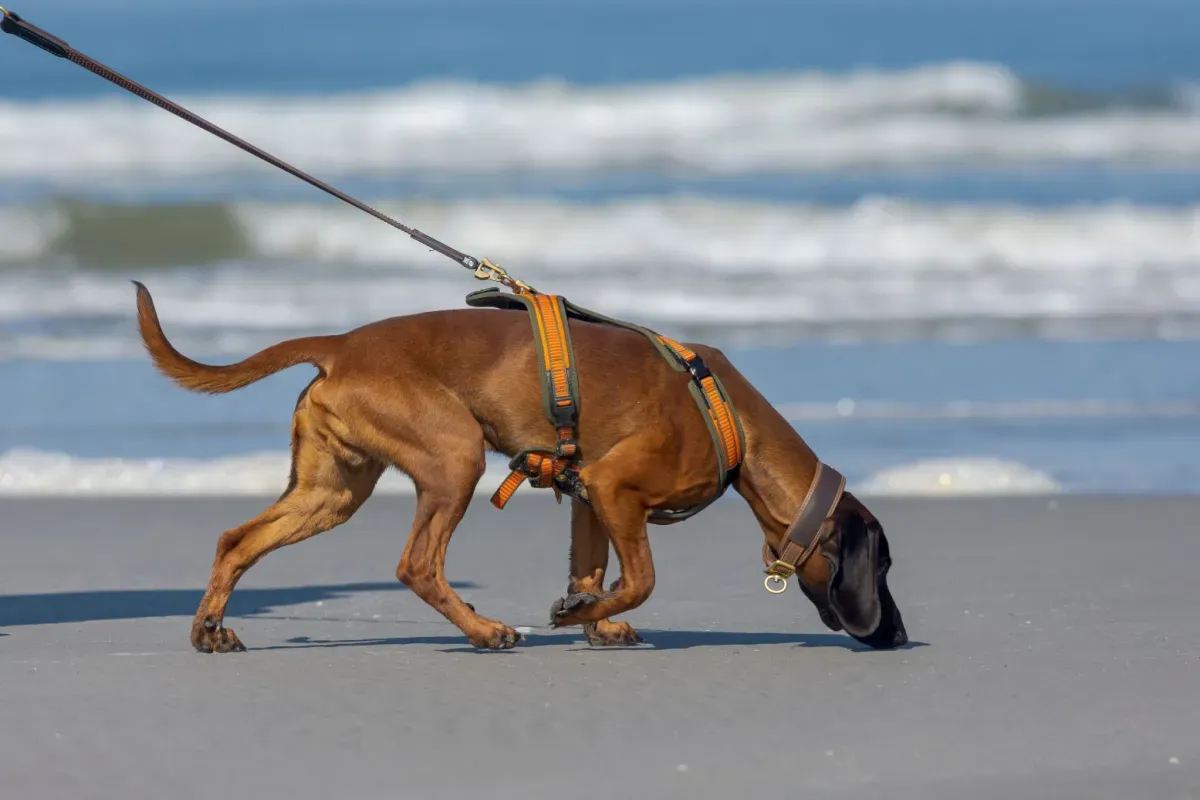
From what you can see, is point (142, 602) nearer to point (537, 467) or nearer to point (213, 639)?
point (213, 639)

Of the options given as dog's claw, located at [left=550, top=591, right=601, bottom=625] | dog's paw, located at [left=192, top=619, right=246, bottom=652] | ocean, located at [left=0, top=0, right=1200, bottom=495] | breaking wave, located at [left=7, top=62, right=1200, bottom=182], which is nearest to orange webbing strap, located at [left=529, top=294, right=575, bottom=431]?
dog's claw, located at [left=550, top=591, right=601, bottom=625]

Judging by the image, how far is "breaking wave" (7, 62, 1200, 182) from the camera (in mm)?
21531

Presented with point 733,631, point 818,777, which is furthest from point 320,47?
point 818,777

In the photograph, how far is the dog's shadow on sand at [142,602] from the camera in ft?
18.6

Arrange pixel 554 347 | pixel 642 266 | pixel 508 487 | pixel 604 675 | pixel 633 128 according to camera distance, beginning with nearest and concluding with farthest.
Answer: pixel 604 675, pixel 554 347, pixel 508 487, pixel 642 266, pixel 633 128

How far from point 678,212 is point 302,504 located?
13.7 meters

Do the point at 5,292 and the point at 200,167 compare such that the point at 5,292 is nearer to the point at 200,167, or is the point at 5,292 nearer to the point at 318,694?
the point at 200,167

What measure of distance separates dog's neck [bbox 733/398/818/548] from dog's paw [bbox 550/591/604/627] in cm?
57

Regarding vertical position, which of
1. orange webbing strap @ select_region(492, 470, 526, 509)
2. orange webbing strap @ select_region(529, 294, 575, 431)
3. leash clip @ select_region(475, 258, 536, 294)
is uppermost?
leash clip @ select_region(475, 258, 536, 294)

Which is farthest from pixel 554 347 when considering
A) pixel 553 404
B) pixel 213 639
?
pixel 213 639

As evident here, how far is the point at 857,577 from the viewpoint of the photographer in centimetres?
497

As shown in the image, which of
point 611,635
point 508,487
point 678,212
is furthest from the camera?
point 678,212

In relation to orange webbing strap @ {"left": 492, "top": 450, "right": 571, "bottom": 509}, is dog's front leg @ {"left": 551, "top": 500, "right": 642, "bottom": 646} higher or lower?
lower

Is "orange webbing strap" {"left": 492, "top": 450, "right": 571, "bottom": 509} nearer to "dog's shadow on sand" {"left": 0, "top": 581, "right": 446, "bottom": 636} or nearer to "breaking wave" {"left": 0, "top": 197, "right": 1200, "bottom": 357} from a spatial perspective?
"dog's shadow on sand" {"left": 0, "top": 581, "right": 446, "bottom": 636}
